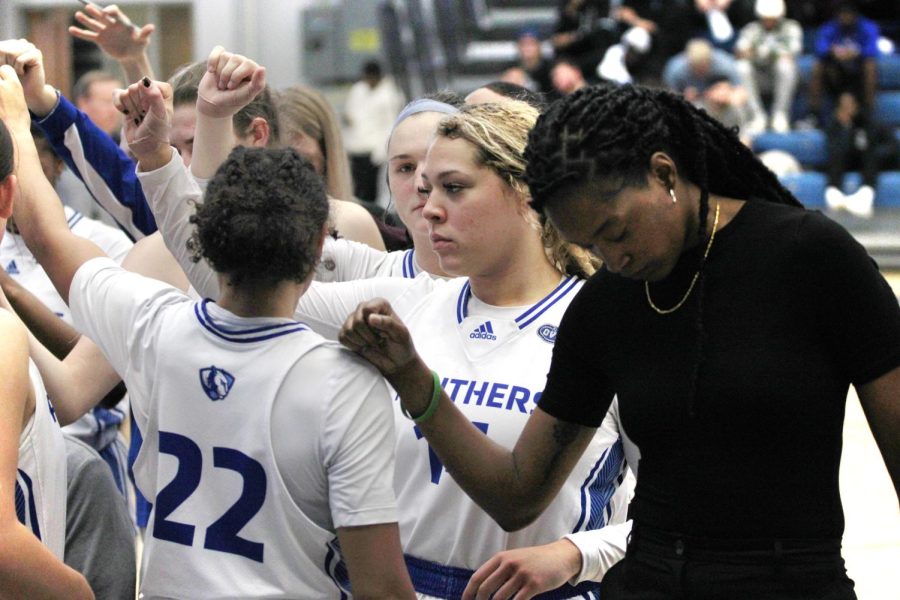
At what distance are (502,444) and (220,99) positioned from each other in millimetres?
771

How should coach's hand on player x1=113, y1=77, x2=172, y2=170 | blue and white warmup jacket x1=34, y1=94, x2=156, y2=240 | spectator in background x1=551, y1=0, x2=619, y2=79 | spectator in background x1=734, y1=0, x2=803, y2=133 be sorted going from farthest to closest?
spectator in background x1=551, y1=0, x2=619, y2=79 < spectator in background x1=734, y1=0, x2=803, y2=133 < blue and white warmup jacket x1=34, y1=94, x2=156, y2=240 < coach's hand on player x1=113, y1=77, x2=172, y2=170

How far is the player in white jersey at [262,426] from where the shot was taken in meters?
1.79

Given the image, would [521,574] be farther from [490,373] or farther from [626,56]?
[626,56]

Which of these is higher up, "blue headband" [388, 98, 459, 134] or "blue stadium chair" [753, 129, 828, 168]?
"blue headband" [388, 98, 459, 134]

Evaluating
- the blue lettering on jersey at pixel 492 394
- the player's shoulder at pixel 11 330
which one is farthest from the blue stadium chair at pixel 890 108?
the player's shoulder at pixel 11 330

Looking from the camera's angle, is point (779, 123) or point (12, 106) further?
point (779, 123)

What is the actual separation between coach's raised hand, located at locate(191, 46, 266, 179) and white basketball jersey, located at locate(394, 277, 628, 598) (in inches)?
21.4

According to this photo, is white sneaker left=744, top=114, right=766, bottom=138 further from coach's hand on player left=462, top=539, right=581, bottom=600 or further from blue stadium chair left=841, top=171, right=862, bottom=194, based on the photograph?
coach's hand on player left=462, top=539, right=581, bottom=600

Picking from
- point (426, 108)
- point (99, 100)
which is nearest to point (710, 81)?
point (99, 100)

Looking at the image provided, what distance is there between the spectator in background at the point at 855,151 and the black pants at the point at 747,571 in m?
10.6

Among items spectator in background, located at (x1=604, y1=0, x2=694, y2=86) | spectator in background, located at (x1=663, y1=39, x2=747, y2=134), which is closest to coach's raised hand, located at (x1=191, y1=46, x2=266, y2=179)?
spectator in background, located at (x1=663, y1=39, x2=747, y2=134)

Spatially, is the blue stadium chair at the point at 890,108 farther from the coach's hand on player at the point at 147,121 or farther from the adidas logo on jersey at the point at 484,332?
the coach's hand on player at the point at 147,121

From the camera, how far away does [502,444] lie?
7.30ft

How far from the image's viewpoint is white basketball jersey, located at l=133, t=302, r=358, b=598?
71.7 inches
